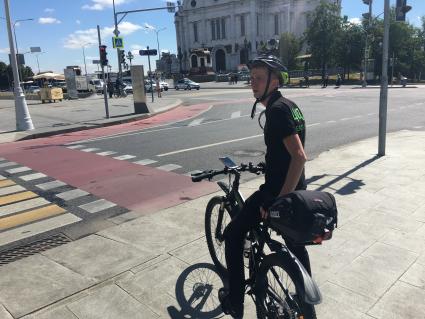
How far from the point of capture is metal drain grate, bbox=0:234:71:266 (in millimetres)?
4715

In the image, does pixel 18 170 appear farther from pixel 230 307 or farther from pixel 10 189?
pixel 230 307

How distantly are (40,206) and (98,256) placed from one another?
2490mm

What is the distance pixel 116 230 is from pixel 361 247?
302cm

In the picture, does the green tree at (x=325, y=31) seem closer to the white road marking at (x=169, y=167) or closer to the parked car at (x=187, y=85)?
the parked car at (x=187, y=85)

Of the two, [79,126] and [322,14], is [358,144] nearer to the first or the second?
[79,126]

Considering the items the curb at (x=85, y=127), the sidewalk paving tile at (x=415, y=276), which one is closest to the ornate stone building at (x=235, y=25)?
→ the curb at (x=85, y=127)


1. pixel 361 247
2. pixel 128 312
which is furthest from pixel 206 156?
pixel 128 312

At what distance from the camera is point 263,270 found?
8.97 feet

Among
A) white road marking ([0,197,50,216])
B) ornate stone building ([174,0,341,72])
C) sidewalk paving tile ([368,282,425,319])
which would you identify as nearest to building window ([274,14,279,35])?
ornate stone building ([174,0,341,72])

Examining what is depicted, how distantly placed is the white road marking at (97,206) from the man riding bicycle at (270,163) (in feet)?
12.0

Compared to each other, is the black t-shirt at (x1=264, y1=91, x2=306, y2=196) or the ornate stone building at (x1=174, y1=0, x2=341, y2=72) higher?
the ornate stone building at (x1=174, y1=0, x2=341, y2=72)

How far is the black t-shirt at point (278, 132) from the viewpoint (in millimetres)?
2561

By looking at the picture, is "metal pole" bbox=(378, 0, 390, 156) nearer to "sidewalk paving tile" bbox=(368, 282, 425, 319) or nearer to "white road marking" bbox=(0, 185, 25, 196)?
"sidewalk paving tile" bbox=(368, 282, 425, 319)

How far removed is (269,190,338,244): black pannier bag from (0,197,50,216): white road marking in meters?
5.25
